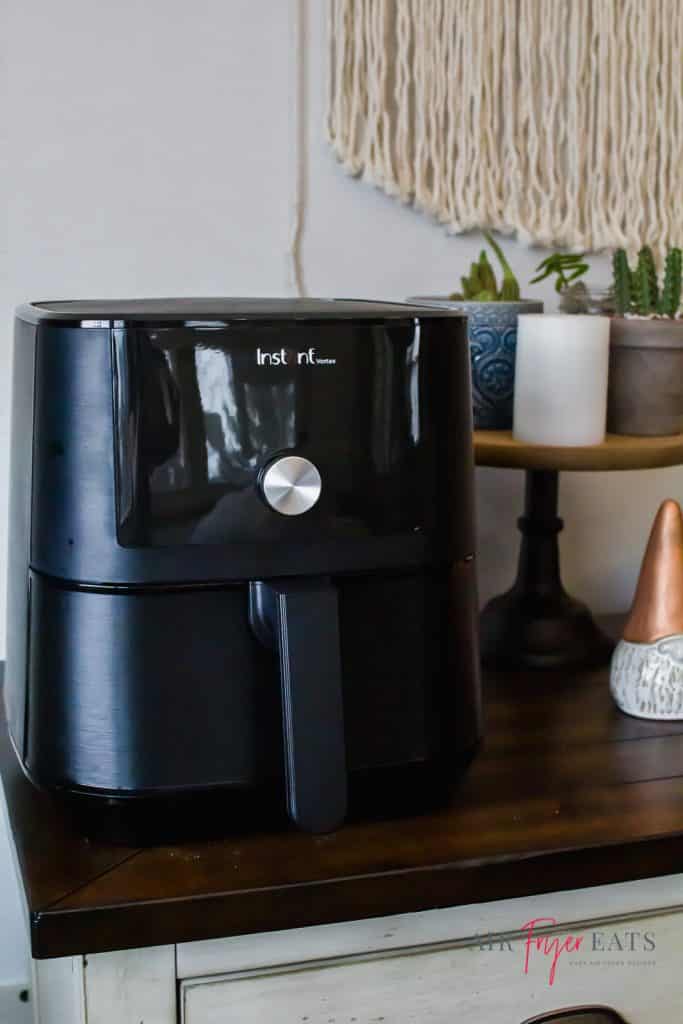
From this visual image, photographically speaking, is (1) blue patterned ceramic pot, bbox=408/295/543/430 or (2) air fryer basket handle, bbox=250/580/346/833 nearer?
(2) air fryer basket handle, bbox=250/580/346/833

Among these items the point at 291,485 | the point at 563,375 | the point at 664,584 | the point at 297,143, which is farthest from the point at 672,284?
the point at 291,485

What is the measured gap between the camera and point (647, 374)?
101cm

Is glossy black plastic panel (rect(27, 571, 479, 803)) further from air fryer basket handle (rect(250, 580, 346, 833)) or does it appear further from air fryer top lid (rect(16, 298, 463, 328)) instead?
air fryer top lid (rect(16, 298, 463, 328))

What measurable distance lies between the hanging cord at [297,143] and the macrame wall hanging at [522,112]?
0.03 metres

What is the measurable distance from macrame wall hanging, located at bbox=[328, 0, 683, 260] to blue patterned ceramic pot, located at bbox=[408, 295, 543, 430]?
190 millimetres

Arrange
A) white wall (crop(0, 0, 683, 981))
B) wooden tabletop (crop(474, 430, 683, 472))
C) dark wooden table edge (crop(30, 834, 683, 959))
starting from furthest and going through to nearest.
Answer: white wall (crop(0, 0, 683, 981)) < wooden tabletop (crop(474, 430, 683, 472)) < dark wooden table edge (crop(30, 834, 683, 959))

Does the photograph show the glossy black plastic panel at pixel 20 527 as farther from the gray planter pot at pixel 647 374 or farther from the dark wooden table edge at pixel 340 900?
the gray planter pot at pixel 647 374

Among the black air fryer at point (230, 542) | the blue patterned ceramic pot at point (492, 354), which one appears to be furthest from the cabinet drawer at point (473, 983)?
the blue patterned ceramic pot at point (492, 354)

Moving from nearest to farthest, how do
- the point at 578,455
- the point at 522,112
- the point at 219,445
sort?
the point at 219,445, the point at 578,455, the point at 522,112

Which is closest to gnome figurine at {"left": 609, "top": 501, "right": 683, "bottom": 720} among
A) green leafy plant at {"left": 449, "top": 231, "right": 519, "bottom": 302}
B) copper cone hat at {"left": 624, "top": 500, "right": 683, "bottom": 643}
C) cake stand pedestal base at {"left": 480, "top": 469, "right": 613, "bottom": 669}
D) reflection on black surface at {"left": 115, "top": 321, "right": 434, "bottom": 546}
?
copper cone hat at {"left": 624, "top": 500, "right": 683, "bottom": 643}

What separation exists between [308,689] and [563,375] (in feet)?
1.27

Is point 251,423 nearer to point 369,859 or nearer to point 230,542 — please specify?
point 230,542

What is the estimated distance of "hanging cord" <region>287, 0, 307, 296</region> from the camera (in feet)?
3.59

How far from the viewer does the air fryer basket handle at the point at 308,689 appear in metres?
0.69
